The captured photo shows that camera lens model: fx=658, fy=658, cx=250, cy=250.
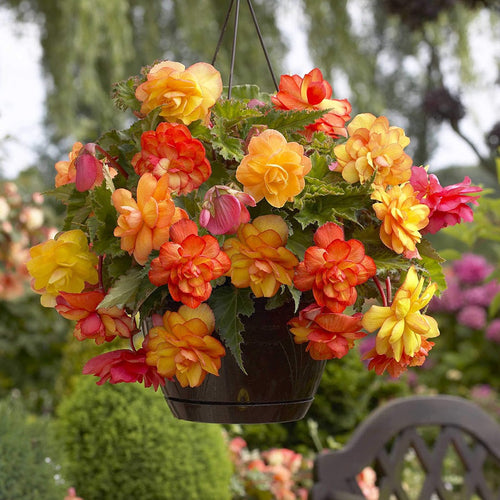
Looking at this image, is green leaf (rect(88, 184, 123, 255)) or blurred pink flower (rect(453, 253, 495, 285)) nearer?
green leaf (rect(88, 184, 123, 255))

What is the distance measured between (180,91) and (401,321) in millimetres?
368

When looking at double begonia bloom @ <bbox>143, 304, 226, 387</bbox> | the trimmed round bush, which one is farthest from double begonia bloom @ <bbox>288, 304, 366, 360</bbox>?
the trimmed round bush

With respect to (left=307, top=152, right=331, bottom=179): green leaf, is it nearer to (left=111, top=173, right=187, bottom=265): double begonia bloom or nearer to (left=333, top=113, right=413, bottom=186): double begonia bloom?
(left=333, top=113, right=413, bottom=186): double begonia bloom

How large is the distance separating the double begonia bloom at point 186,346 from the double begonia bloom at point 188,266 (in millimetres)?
76

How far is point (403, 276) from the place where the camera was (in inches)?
33.7

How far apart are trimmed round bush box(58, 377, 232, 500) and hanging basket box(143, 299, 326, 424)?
1.32 m

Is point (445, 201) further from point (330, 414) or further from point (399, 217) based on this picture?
point (330, 414)

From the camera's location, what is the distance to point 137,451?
212 centimetres

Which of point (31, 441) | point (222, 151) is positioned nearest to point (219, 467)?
point (31, 441)

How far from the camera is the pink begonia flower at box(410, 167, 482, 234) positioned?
841 millimetres

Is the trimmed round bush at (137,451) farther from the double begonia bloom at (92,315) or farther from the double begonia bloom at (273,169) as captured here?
the double begonia bloom at (273,169)

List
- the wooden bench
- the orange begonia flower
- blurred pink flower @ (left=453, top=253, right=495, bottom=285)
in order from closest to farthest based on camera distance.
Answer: the orange begonia flower < the wooden bench < blurred pink flower @ (left=453, top=253, right=495, bottom=285)

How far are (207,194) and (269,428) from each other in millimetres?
2562

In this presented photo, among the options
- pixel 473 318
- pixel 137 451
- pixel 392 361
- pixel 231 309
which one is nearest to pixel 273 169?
pixel 231 309
